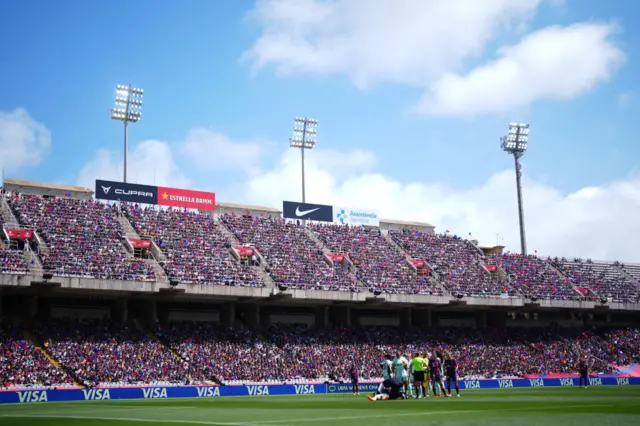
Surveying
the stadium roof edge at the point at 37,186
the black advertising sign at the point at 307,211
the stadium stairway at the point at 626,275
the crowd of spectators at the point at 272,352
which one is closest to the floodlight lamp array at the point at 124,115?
the stadium roof edge at the point at 37,186

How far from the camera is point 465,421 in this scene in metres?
14.0

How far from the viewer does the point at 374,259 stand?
2638 inches

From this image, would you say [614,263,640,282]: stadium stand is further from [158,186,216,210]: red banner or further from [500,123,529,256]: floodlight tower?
[158,186,216,210]: red banner

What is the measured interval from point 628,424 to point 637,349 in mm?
64654

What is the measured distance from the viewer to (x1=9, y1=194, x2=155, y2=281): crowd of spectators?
163 ft

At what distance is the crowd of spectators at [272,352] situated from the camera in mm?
45188

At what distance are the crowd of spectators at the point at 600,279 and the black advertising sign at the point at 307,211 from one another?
2652cm

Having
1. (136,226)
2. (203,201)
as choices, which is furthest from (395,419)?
(203,201)

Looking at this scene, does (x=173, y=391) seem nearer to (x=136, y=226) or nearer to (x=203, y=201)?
(x=136, y=226)

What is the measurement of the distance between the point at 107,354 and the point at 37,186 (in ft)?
67.4

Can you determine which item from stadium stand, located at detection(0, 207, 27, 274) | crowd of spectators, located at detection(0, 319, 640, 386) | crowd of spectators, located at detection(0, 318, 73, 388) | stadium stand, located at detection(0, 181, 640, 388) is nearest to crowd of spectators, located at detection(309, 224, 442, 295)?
stadium stand, located at detection(0, 181, 640, 388)

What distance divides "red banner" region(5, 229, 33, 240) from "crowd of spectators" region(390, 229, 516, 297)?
35857 mm

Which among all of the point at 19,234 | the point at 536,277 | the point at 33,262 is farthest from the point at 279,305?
the point at 536,277

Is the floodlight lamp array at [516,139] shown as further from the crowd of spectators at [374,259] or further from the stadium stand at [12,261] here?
the stadium stand at [12,261]
